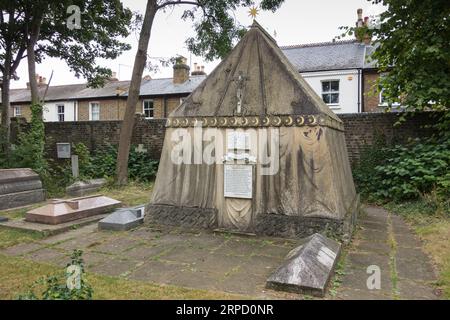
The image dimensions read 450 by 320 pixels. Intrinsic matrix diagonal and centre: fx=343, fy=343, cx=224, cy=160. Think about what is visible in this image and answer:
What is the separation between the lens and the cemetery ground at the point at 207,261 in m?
3.52

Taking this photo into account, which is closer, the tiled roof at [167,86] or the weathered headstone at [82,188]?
the weathered headstone at [82,188]

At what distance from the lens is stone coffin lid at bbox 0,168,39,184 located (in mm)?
8266

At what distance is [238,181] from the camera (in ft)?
19.3

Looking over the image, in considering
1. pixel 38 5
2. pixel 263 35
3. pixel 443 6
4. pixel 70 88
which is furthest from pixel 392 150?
pixel 70 88

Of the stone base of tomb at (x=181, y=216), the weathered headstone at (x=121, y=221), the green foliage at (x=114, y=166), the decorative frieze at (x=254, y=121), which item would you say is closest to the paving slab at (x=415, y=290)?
the decorative frieze at (x=254, y=121)

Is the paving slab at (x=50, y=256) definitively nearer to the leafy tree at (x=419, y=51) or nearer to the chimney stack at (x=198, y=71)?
the leafy tree at (x=419, y=51)

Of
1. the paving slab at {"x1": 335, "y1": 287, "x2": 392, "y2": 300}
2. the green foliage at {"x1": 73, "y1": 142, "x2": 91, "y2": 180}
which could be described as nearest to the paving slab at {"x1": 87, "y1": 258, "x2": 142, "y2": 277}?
the paving slab at {"x1": 335, "y1": 287, "x2": 392, "y2": 300}

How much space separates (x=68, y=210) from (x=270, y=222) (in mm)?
4024

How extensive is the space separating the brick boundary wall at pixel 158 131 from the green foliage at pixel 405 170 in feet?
1.17

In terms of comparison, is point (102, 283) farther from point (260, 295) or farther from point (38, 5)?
point (38, 5)

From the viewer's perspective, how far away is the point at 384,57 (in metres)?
10.6

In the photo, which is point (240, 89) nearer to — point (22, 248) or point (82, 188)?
point (22, 248)

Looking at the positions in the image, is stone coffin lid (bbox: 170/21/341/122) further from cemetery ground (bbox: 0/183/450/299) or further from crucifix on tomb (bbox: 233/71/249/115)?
cemetery ground (bbox: 0/183/450/299)
